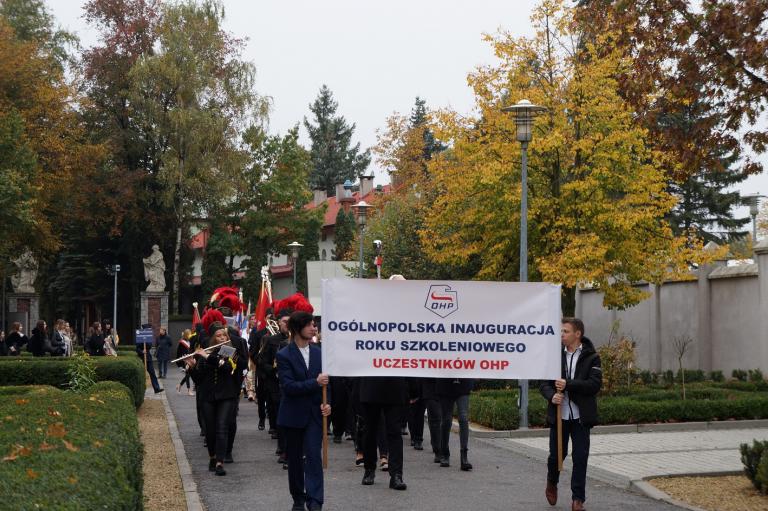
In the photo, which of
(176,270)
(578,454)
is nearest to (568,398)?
(578,454)

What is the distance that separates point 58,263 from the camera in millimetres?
64312

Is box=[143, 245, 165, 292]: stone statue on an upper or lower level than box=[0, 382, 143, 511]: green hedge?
upper

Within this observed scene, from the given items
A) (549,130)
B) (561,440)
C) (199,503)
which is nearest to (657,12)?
(561,440)

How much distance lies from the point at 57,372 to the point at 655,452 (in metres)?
12.9

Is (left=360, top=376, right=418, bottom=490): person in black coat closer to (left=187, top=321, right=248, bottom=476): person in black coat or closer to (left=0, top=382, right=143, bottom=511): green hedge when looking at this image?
(left=187, top=321, right=248, bottom=476): person in black coat

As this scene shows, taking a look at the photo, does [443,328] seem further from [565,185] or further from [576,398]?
[565,185]

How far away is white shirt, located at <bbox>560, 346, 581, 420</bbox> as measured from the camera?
9.84 m

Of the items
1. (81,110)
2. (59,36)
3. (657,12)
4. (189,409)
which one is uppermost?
(59,36)

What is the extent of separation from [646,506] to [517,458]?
4.12m

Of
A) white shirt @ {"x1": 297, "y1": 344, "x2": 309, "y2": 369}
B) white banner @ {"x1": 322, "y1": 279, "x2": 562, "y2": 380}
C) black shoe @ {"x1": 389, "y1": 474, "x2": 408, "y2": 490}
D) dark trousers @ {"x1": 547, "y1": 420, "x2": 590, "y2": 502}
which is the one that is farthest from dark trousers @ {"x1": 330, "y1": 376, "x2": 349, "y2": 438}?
dark trousers @ {"x1": 547, "y1": 420, "x2": 590, "y2": 502}

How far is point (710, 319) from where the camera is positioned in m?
28.6

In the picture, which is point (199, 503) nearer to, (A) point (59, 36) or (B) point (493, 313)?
(B) point (493, 313)

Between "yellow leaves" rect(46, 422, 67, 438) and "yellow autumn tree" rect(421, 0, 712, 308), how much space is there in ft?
57.0

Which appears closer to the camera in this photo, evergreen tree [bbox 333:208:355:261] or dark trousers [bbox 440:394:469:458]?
dark trousers [bbox 440:394:469:458]
